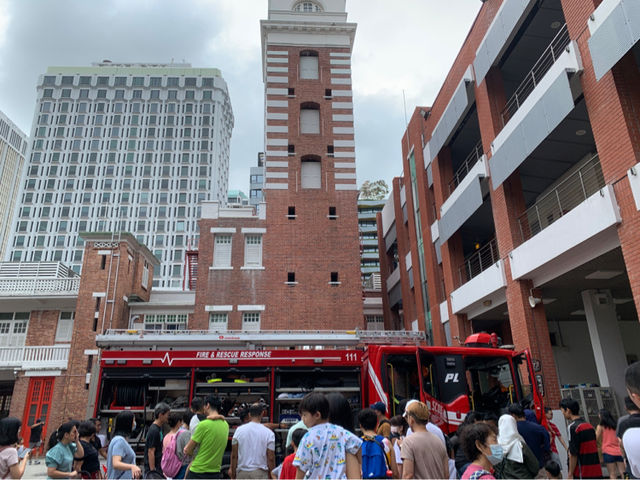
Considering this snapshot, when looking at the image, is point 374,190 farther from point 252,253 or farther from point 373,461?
point 373,461

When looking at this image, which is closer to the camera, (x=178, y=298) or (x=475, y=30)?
(x=475, y=30)

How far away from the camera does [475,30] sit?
20.1m

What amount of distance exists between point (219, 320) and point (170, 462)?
1955 cm

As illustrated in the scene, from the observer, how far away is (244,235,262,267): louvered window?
1085 inches

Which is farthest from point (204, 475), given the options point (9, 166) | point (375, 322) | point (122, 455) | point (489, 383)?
point (9, 166)

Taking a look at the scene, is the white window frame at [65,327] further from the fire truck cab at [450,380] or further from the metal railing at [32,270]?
the fire truck cab at [450,380]

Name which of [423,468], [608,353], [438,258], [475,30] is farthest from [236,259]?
[423,468]

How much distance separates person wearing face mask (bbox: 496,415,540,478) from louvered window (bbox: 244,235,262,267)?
22063 millimetres

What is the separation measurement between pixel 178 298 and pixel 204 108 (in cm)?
8423

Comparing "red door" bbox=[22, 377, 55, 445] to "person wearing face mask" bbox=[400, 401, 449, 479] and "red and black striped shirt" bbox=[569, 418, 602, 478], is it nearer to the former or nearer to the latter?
"red and black striped shirt" bbox=[569, 418, 602, 478]

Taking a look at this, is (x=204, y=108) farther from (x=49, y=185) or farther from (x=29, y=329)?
(x=29, y=329)

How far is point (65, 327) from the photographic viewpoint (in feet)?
92.0

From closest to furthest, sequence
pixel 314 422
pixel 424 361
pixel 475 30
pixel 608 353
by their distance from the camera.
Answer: pixel 314 422 < pixel 424 361 < pixel 608 353 < pixel 475 30

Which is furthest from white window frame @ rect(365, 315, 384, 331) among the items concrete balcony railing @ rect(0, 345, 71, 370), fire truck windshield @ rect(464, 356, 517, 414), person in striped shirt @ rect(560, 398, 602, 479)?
person in striped shirt @ rect(560, 398, 602, 479)
